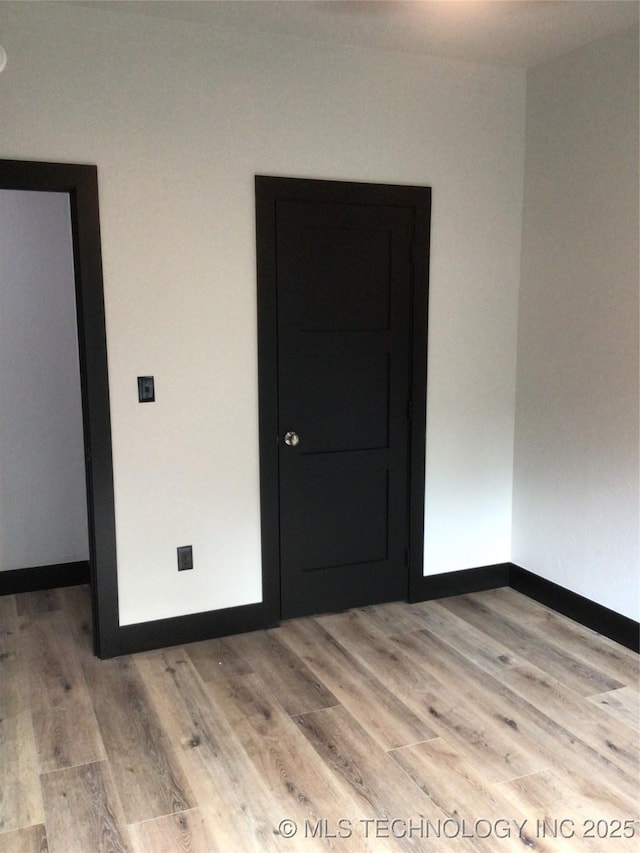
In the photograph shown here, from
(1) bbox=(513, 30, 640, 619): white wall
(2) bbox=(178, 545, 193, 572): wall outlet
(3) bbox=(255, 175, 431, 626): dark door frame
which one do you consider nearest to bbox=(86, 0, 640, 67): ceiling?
(1) bbox=(513, 30, 640, 619): white wall

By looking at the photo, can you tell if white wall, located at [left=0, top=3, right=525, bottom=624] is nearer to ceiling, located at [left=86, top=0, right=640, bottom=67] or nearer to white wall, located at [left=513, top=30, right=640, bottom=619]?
ceiling, located at [left=86, top=0, right=640, bottom=67]

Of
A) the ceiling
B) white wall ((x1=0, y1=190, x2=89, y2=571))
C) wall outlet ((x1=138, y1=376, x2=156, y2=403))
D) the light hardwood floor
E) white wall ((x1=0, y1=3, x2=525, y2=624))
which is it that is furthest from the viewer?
white wall ((x1=0, y1=190, x2=89, y2=571))

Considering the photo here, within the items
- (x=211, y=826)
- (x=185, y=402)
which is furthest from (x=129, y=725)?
(x=185, y=402)

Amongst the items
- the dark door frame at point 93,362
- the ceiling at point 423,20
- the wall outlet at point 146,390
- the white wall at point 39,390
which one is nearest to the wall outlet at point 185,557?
the dark door frame at point 93,362

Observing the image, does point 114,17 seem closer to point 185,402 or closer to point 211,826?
point 185,402

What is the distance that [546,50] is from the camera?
3457 millimetres

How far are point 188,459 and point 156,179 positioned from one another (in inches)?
47.1

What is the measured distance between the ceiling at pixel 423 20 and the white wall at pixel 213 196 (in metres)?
0.09

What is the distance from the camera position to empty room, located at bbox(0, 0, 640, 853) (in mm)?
2602

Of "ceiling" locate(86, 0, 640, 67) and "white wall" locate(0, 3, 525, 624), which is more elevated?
"ceiling" locate(86, 0, 640, 67)

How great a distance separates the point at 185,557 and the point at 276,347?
1037mm

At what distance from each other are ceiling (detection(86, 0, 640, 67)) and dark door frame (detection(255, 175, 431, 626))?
0.60m

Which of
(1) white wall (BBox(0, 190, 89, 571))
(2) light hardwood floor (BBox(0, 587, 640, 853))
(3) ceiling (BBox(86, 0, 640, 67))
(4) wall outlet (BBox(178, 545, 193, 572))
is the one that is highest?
(3) ceiling (BBox(86, 0, 640, 67))

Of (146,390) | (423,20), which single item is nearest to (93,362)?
(146,390)
